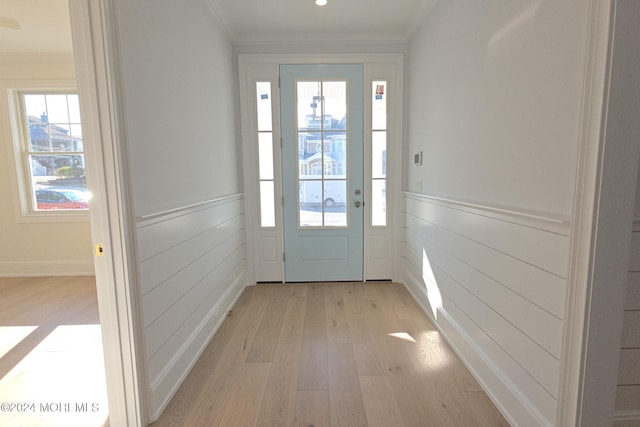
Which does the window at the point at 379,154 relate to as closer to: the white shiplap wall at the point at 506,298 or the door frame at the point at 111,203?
the white shiplap wall at the point at 506,298

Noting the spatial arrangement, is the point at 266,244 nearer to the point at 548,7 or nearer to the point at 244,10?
the point at 244,10

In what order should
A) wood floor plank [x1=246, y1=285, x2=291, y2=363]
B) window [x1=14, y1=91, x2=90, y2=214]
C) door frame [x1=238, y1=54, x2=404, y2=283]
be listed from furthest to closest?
window [x1=14, y1=91, x2=90, y2=214], door frame [x1=238, y1=54, x2=404, y2=283], wood floor plank [x1=246, y1=285, x2=291, y2=363]

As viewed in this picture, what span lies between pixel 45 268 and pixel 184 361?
3.24m

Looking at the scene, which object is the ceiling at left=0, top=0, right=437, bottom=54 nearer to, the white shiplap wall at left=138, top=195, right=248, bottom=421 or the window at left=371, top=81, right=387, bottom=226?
the window at left=371, top=81, right=387, bottom=226

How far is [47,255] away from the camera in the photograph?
12.3ft

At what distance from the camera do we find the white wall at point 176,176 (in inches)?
56.5

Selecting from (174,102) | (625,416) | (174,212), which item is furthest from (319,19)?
(625,416)

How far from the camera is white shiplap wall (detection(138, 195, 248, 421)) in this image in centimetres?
148

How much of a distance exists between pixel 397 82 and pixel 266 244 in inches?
87.0

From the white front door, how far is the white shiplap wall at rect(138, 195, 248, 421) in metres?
0.86

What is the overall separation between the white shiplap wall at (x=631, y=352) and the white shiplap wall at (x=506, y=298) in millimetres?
265

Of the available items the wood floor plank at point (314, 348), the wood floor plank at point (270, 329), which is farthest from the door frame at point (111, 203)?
the wood floor plank at point (314, 348)

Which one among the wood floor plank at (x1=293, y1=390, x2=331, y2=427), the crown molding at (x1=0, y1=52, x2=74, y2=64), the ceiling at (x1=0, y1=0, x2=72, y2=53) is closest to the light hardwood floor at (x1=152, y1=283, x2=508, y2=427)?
the wood floor plank at (x1=293, y1=390, x2=331, y2=427)

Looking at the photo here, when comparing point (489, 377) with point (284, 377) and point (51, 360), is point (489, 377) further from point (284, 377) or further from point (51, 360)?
point (51, 360)
